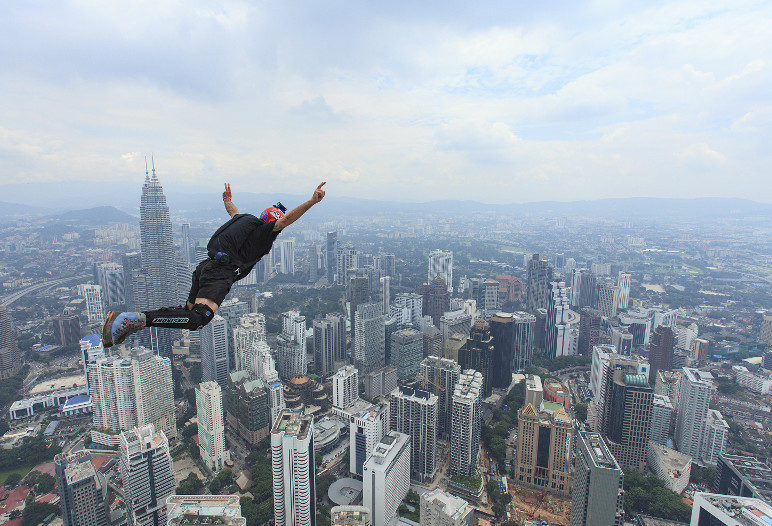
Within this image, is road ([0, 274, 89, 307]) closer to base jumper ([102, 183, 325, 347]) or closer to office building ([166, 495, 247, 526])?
office building ([166, 495, 247, 526])

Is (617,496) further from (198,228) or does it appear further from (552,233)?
(552,233)

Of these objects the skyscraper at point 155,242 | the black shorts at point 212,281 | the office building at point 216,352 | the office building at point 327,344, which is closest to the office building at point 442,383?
the office building at point 327,344

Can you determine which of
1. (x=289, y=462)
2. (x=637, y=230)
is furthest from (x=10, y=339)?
(x=637, y=230)

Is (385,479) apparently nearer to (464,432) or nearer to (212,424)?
(464,432)

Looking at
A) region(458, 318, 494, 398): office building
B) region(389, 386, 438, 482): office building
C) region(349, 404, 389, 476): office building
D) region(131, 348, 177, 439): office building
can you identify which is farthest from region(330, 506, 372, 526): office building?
region(458, 318, 494, 398): office building

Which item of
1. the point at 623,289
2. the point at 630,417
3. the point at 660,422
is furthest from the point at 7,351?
the point at 623,289

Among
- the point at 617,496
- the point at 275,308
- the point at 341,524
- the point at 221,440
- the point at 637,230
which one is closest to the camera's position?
the point at 341,524

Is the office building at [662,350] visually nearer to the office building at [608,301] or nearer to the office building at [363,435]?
the office building at [608,301]
